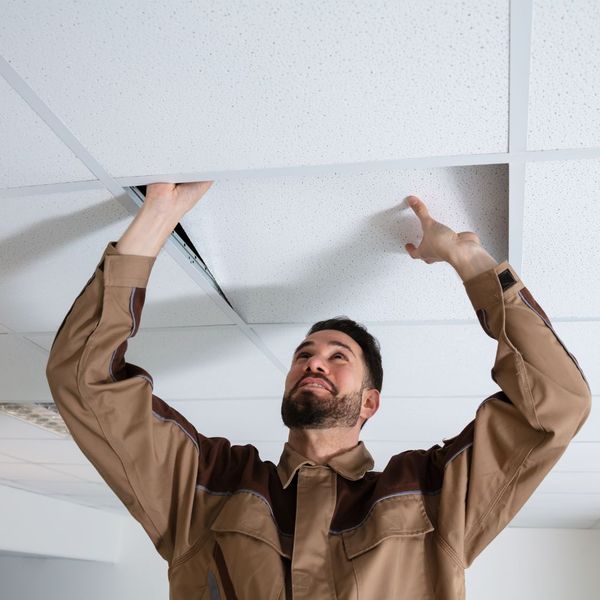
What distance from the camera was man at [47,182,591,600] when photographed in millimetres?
1436

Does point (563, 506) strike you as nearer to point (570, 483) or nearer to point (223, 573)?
point (570, 483)

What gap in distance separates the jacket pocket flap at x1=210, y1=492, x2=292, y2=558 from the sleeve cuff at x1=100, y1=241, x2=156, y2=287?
0.54 meters

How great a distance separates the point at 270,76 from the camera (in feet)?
3.77

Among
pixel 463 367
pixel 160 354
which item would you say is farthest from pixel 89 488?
pixel 463 367

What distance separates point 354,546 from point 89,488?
15.3ft

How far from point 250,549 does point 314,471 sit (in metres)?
0.25

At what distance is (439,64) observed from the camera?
1090mm

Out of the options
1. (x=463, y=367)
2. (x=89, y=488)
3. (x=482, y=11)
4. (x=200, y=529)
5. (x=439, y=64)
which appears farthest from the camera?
(x=89, y=488)

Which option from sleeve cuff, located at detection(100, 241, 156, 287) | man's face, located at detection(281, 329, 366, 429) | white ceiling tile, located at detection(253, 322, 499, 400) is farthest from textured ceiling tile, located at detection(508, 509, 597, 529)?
sleeve cuff, located at detection(100, 241, 156, 287)

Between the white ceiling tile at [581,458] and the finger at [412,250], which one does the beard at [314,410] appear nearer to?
the finger at [412,250]

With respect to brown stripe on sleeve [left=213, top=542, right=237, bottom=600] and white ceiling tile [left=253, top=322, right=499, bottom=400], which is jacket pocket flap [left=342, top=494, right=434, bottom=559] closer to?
brown stripe on sleeve [left=213, top=542, right=237, bottom=600]

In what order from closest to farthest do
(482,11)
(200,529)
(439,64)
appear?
1. (482,11)
2. (439,64)
3. (200,529)

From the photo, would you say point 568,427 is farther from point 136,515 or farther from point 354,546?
point 136,515

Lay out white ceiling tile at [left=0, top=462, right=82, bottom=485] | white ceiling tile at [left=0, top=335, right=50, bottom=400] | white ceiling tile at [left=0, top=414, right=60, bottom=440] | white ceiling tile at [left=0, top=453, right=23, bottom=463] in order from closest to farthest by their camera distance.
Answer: white ceiling tile at [left=0, top=335, right=50, bottom=400] < white ceiling tile at [left=0, top=414, right=60, bottom=440] < white ceiling tile at [left=0, top=453, right=23, bottom=463] < white ceiling tile at [left=0, top=462, right=82, bottom=485]
